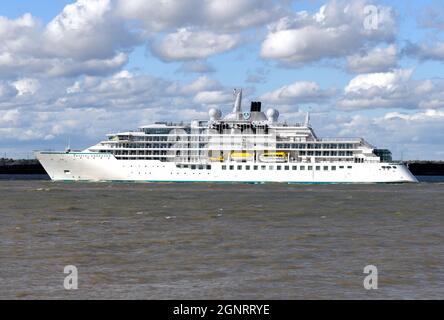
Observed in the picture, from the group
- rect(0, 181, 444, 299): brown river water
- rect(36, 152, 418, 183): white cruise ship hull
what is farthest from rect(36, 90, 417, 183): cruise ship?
rect(0, 181, 444, 299): brown river water

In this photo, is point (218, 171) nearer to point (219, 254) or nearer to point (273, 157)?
point (273, 157)

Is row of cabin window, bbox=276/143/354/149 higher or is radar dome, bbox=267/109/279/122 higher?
radar dome, bbox=267/109/279/122

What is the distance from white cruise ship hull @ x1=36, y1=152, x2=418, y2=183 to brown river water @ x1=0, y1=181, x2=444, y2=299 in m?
63.3

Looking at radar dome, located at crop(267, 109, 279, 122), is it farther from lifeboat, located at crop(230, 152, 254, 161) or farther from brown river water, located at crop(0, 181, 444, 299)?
brown river water, located at crop(0, 181, 444, 299)

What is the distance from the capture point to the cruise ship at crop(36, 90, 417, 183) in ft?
367

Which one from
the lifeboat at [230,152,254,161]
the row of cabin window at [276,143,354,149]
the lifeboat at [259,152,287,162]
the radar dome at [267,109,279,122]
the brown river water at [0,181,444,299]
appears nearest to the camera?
the brown river water at [0,181,444,299]

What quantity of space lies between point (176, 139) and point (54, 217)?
75.7m

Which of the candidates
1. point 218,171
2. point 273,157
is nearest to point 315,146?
point 273,157

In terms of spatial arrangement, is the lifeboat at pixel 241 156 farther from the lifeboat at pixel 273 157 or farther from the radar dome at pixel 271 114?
the radar dome at pixel 271 114

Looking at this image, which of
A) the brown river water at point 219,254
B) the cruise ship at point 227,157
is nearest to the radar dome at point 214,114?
the cruise ship at point 227,157

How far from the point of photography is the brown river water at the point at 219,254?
2098 cm
